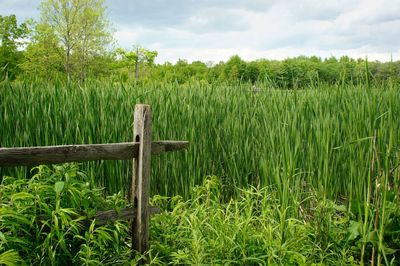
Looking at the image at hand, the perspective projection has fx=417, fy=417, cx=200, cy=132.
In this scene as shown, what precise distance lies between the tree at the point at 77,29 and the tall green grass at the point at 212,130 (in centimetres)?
1643

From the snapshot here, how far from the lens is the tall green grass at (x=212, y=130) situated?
12.2 feet

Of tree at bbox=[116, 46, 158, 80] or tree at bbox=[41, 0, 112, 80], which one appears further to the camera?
tree at bbox=[116, 46, 158, 80]

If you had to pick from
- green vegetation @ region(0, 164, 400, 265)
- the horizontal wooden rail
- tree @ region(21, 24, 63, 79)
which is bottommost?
green vegetation @ region(0, 164, 400, 265)

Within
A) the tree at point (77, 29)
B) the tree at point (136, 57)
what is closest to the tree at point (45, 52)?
the tree at point (77, 29)

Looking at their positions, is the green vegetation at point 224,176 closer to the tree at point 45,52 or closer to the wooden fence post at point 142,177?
the wooden fence post at point 142,177

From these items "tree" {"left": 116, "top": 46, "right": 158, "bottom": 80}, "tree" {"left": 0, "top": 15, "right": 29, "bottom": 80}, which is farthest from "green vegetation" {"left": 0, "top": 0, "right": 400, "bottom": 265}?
"tree" {"left": 116, "top": 46, "right": 158, "bottom": 80}

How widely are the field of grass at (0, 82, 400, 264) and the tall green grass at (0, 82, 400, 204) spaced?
11 mm

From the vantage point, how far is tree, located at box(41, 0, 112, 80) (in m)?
20.3

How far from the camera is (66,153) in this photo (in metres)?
2.75

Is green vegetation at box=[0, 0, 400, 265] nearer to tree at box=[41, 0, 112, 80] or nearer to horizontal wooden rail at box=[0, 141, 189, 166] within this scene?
horizontal wooden rail at box=[0, 141, 189, 166]

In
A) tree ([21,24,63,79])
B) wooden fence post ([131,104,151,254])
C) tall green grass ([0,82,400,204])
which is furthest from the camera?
tree ([21,24,63,79])

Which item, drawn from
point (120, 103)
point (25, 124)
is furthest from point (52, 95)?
point (120, 103)

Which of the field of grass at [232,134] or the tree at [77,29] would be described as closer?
the field of grass at [232,134]

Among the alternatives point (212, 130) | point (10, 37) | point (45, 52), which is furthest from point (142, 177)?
point (10, 37)
